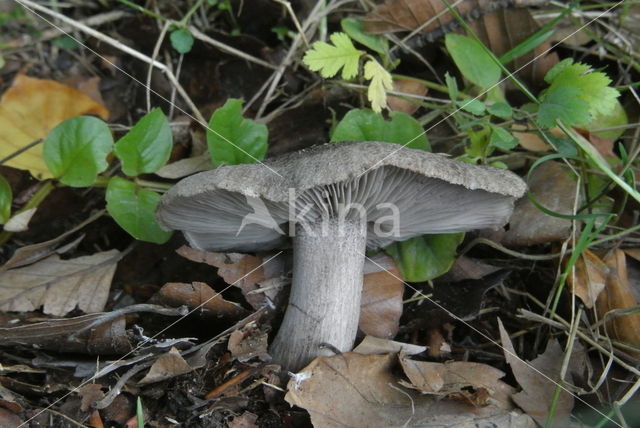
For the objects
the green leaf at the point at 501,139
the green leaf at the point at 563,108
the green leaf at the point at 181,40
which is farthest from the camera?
the green leaf at the point at 181,40

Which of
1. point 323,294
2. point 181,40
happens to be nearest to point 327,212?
point 323,294

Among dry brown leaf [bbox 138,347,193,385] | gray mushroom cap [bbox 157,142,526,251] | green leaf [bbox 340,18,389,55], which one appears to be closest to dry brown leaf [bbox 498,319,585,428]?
gray mushroom cap [bbox 157,142,526,251]

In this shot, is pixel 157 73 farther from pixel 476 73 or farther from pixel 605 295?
pixel 605 295

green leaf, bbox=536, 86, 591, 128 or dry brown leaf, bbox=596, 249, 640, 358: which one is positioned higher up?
green leaf, bbox=536, 86, 591, 128

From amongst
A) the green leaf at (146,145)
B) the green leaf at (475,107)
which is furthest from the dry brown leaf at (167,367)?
the green leaf at (475,107)

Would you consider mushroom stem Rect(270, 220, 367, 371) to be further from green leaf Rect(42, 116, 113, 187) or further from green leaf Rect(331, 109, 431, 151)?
green leaf Rect(42, 116, 113, 187)

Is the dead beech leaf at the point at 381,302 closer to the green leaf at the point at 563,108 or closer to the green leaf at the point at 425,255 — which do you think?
the green leaf at the point at 425,255

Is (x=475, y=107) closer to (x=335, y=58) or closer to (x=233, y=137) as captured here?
(x=335, y=58)
